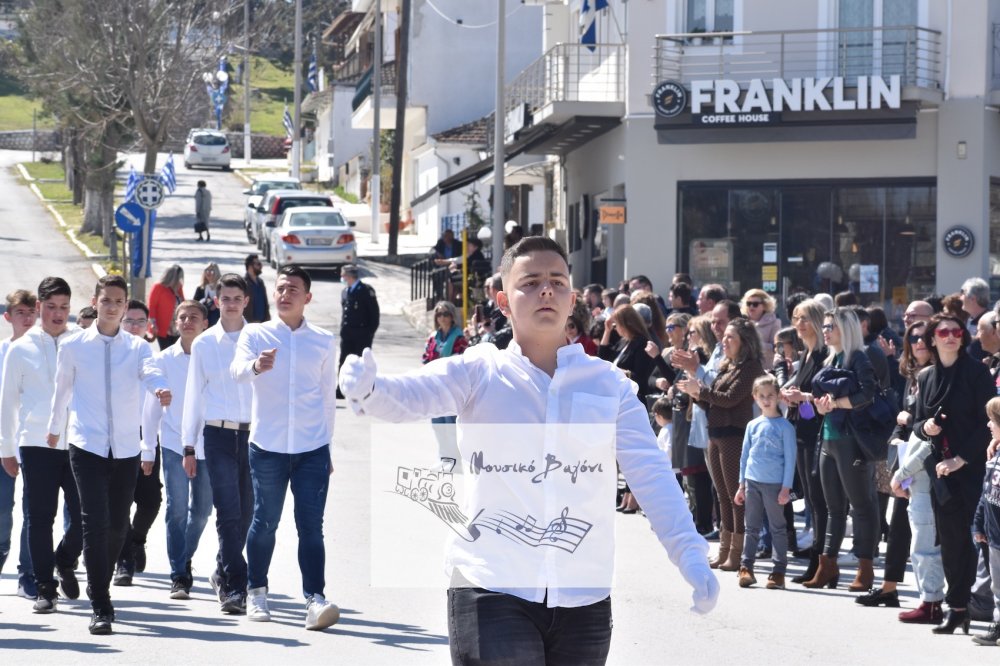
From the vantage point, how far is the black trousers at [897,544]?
9.92 metres

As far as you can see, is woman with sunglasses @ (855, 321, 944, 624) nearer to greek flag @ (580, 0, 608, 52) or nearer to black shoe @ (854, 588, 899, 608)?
black shoe @ (854, 588, 899, 608)

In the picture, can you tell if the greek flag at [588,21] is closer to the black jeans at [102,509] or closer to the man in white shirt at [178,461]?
the man in white shirt at [178,461]

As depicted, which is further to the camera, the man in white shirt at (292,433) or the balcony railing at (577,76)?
the balcony railing at (577,76)

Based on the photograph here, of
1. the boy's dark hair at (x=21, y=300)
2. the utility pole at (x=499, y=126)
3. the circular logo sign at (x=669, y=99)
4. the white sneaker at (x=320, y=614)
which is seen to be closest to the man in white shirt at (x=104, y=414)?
the boy's dark hair at (x=21, y=300)

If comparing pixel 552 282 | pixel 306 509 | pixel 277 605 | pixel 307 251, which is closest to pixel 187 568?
pixel 277 605

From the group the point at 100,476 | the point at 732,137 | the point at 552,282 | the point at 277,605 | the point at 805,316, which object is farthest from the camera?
the point at 732,137

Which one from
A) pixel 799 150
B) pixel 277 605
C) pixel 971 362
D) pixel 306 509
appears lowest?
pixel 277 605

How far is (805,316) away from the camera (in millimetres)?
10992

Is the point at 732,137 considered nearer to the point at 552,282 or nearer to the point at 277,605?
the point at 277,605

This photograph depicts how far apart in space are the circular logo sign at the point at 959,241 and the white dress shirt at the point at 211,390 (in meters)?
17.3

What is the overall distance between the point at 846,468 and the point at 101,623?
4935 mm

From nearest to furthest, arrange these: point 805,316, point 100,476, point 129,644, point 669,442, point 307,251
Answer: point 129,644 < point 100,476 < point 805,316 < point 669,442 < point 307,251

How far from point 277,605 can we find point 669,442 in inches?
177

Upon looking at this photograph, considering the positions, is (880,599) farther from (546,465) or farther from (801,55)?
(801,55)
